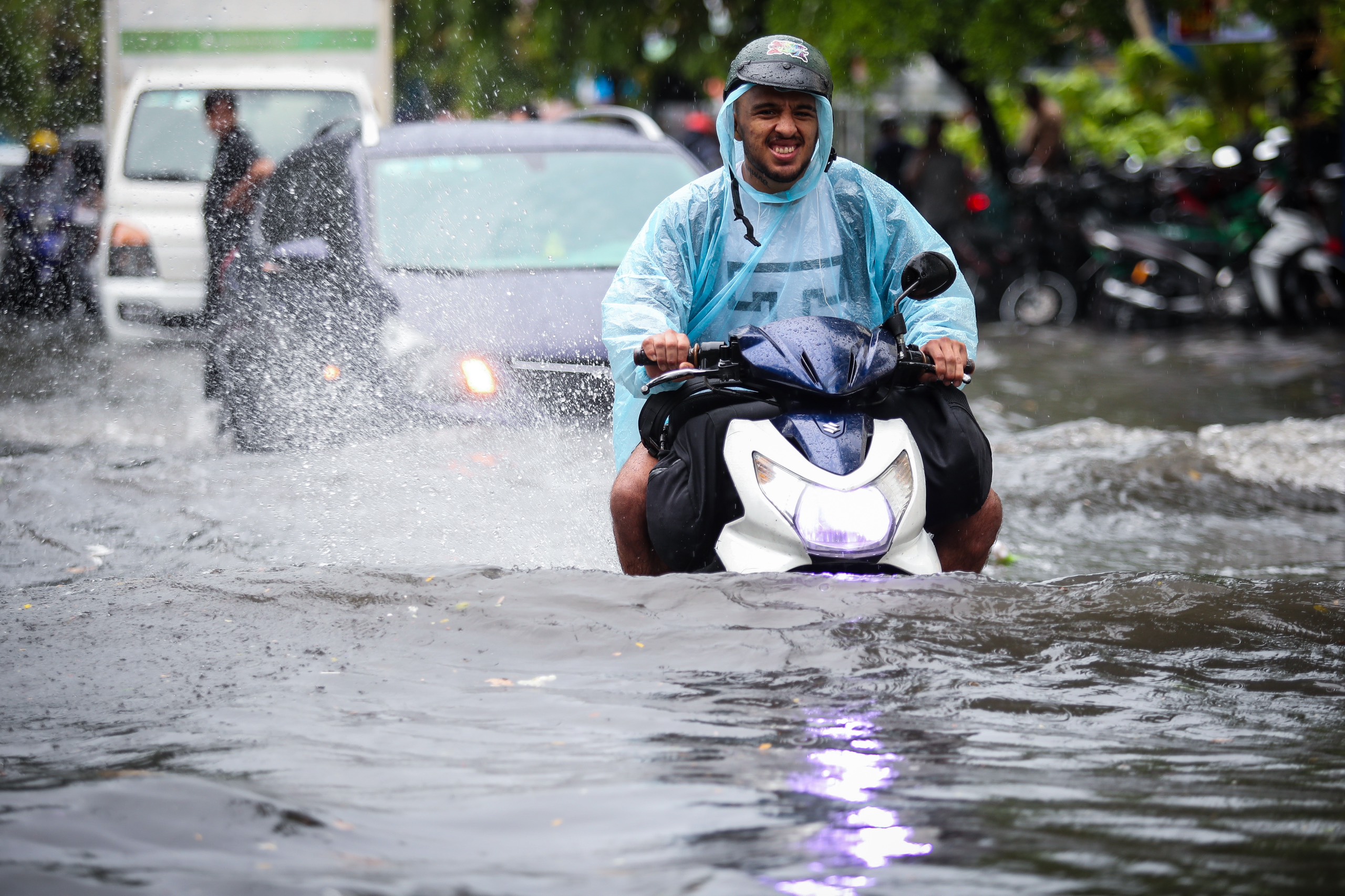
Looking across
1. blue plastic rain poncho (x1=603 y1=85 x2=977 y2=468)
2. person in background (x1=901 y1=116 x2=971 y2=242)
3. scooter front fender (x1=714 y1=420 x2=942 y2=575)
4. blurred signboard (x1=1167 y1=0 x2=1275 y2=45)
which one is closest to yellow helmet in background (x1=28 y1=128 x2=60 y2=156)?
person in background (x1=901 y1=116 x2=971 y2=242)

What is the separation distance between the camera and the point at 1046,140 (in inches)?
687

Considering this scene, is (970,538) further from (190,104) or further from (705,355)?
(190,104)

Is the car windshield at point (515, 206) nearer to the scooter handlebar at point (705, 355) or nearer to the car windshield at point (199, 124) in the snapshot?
the scooter handlebar at point (705, 355)

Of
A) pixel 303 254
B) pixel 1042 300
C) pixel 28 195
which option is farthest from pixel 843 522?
→ pixel 28 195

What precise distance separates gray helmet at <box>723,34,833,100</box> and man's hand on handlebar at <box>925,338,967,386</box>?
73 cm

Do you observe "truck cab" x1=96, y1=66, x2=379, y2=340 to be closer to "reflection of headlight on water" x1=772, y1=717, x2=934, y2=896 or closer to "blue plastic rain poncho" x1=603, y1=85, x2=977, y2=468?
"blue plastic rain poncho" x1=603, y1=85, x2=977, y2=468

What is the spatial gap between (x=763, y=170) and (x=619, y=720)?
1545 millimetres

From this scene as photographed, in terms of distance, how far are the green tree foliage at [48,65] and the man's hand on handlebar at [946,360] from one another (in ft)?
56.4

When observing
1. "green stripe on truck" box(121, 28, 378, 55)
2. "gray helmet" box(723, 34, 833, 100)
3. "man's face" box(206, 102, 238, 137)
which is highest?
"green stripe on truck" box(121, 28, 378, 55)

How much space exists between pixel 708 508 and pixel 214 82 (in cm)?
916

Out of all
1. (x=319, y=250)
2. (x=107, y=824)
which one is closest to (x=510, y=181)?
(x=319, y=250)

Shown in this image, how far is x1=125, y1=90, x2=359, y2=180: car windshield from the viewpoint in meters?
11.9

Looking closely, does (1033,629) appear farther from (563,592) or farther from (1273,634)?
(563,592)

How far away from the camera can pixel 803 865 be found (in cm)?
283
